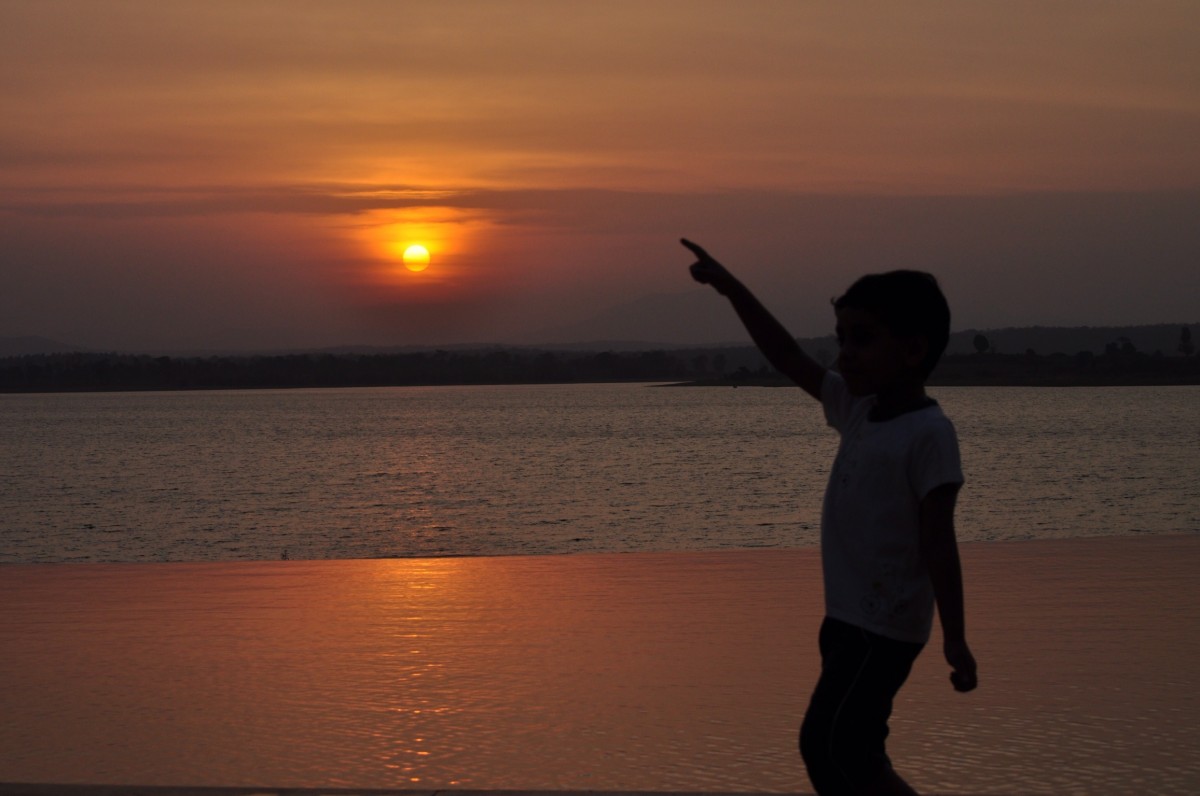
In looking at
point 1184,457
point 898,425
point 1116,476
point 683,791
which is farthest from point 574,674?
point 1184,457

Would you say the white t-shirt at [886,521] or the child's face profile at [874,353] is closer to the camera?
the white t-shirt at [886,521]

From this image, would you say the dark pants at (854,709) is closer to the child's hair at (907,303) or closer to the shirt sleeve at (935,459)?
the shirt sleeve at (935,459)

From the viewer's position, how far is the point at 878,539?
2941 millimetres

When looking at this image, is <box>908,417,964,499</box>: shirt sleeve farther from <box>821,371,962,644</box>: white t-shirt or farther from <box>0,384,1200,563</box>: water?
<box>0,384,1200,563</box>: water

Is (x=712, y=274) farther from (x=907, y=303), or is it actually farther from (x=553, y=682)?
(x=553, y=682)

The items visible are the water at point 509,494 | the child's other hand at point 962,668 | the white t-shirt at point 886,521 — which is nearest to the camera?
the child's other hand at point 962,668

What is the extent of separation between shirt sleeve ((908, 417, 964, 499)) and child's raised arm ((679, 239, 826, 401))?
378mm

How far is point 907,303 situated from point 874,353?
0.13 metres

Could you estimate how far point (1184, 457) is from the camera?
4891cm

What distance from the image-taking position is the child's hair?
297 cm

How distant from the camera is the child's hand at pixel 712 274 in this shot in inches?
125

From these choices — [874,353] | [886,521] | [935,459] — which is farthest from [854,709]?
[874,353]

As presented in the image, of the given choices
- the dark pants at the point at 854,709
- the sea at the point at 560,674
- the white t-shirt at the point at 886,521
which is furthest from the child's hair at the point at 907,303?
the sea at the point at 560,674

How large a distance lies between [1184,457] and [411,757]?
4867 cm
